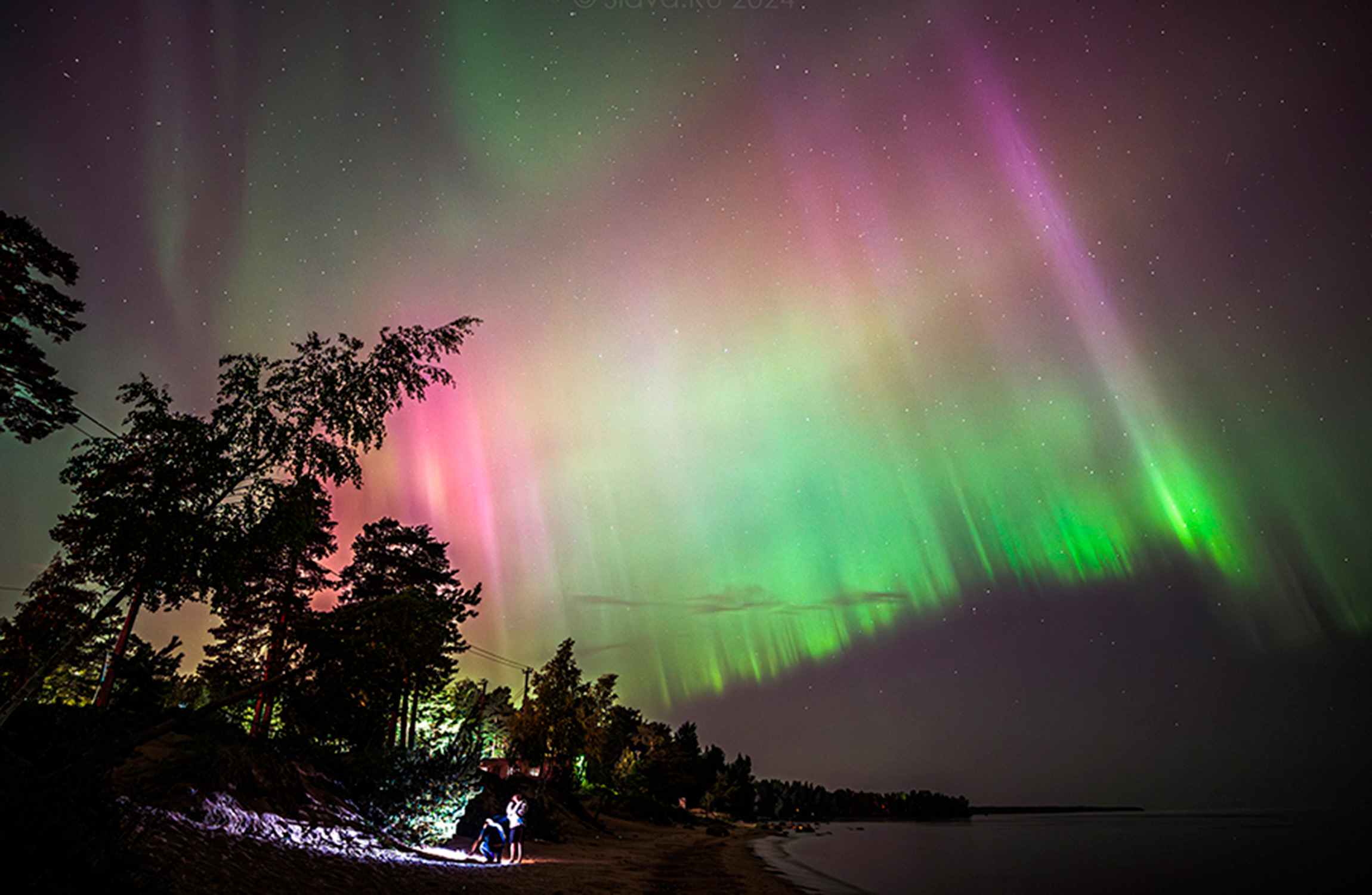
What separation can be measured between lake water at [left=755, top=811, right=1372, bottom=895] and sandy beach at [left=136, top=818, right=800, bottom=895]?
24.4 feet

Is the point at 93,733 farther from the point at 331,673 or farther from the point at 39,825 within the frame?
the point at 39,825

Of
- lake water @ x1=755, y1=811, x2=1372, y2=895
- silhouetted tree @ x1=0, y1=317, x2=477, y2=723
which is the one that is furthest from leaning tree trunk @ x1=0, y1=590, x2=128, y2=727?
lake water @ x1=755, y1=811, x2=1372, y2=895

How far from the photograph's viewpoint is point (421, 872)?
16.1 metres

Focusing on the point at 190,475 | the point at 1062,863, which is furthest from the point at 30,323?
the point at 1062,863

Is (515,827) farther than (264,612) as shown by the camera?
No

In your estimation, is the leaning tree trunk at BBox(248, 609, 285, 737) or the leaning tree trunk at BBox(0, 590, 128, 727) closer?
the leaning tree trunk at BBox(0, 590, 128, 727)

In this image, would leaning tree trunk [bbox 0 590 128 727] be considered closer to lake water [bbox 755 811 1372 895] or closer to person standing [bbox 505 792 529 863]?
person standing [bbox 505 792 529 863]

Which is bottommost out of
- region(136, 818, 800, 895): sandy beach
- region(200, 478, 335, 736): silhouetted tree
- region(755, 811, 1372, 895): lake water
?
region(755, 811, 1372, 895): lake water

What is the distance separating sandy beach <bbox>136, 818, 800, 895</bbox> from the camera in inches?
434

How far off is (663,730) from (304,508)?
10014 cm

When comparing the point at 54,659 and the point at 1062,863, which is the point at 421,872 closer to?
the point at 54,659

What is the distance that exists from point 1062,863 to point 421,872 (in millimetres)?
60109

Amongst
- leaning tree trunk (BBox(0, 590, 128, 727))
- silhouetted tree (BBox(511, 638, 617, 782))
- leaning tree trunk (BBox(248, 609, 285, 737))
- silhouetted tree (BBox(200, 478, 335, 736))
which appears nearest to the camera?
leaning tree trunk (BBox(0, 590, 128, 727))

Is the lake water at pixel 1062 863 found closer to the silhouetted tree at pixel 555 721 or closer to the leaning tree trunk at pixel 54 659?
the silhouetted tree at pixel 555 721
